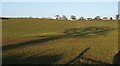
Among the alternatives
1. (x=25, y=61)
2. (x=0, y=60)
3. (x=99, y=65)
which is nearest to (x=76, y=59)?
(x=99, y=65)

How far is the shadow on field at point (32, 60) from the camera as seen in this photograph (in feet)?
63.6

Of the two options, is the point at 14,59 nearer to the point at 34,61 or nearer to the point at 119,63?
the point at 34,61

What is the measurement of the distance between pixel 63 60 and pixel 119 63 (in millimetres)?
4195

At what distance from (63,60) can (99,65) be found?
3.02 metres

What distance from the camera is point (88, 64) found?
17953 mm

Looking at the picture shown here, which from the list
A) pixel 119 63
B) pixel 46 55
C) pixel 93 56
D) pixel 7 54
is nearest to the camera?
pixel 119 63

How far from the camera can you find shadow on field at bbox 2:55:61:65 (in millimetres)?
19394

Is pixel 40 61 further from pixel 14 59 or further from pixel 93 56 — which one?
pixel 93 56

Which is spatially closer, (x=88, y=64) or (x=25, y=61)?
(x=88, y=64)

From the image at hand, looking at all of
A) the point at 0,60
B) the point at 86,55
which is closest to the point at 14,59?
the point at 0,60

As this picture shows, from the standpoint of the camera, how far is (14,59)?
20938 millimetres

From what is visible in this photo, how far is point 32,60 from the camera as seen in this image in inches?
792

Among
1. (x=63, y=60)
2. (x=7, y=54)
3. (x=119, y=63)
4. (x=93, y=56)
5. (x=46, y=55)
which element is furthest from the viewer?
(x=7, y=54)

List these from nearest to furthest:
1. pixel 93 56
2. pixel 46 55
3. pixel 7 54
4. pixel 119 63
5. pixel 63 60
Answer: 1. pixel 119 63
2. pixel 63 60
3. pixel 93 56
4. pixel 46 55
5. pixel 7 54
